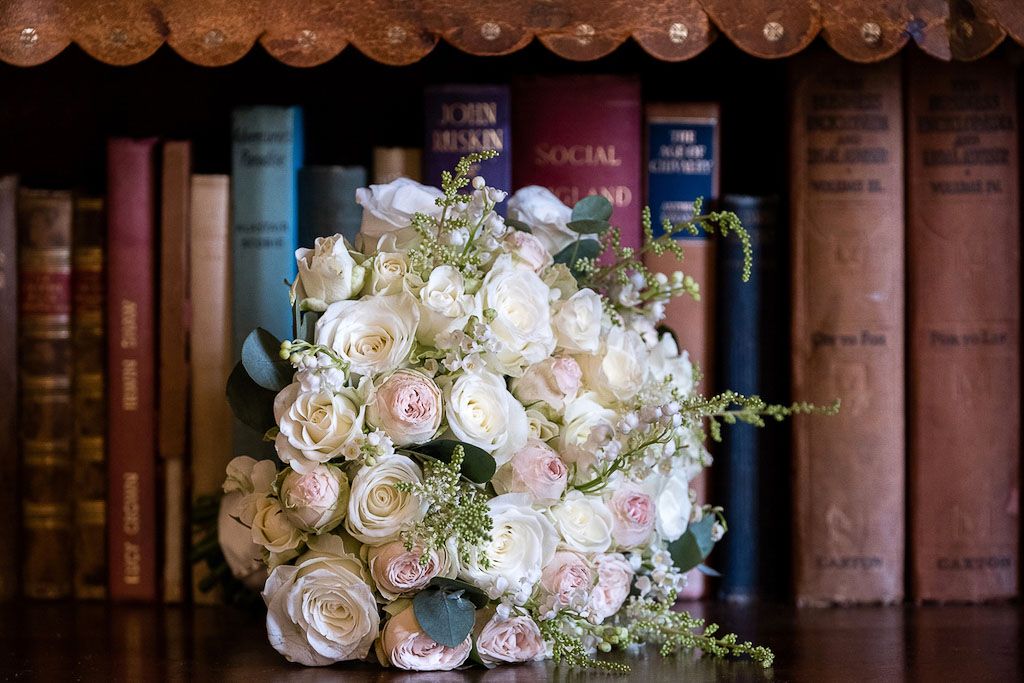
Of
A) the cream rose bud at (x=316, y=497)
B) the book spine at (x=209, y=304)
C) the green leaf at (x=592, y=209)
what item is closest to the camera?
the cream rose bud at (x=316, y=497)

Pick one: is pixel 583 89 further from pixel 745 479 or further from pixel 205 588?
pixel 205 588

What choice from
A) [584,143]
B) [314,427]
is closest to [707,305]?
[584,143]

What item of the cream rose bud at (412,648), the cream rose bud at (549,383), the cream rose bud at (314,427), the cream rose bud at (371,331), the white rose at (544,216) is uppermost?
the white rose at (544,216)

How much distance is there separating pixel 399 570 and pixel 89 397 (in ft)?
1.26

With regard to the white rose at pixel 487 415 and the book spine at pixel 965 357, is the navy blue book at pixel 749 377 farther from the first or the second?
the white rose at pixel 487 415

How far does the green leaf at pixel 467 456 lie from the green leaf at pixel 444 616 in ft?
0.25

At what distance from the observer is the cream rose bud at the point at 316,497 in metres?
0.66

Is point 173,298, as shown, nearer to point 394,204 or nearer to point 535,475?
point 394,204

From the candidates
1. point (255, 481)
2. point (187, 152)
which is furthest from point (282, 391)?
point (187, 152)

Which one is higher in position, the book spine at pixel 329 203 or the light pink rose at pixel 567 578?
the book spine at pixel 329 203

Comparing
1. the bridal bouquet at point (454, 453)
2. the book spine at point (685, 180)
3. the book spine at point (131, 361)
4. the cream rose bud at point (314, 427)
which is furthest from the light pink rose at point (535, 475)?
the book spine at point (131, 361)

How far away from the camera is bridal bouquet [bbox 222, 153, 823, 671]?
2.21 feet

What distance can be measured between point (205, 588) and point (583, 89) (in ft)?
1.70

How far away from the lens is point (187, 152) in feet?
2.92
